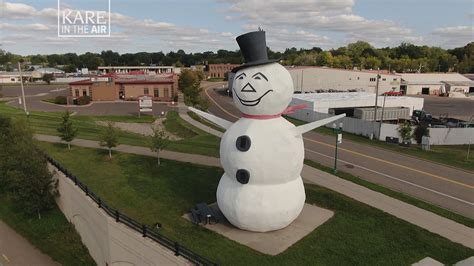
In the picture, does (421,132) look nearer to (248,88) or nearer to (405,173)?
(405,173)

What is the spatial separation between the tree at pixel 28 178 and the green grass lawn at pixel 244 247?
202cm

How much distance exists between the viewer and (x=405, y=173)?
2220cm

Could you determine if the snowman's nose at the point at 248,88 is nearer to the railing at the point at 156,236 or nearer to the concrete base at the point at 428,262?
the railing at the point at 156,236

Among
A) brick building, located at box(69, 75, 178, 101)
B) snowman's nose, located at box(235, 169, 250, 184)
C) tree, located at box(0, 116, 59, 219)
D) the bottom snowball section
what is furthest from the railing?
brick building, located at box(69, 75, 178, 101)

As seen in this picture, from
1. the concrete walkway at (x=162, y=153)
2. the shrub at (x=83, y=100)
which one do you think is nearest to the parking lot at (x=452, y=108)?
the concrete walkway at (x=162, y=153)

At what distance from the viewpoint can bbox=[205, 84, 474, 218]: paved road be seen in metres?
18.4

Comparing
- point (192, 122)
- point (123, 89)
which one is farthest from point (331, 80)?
point (123, 89)

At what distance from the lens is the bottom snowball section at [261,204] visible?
13672 millimetres

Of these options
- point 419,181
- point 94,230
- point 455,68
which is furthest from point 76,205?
point 455,68

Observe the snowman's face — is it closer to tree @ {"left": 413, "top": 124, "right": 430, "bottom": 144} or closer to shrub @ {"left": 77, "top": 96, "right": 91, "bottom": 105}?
tree @ {"left": 413, "top": 124, "right": 430, "bottom": 144}

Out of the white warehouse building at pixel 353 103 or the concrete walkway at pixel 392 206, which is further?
the white warehouse building at pixel 353 103

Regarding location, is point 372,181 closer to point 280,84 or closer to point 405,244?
point 405,244

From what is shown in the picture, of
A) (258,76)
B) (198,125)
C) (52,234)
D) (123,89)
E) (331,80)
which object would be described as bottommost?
(52,234)

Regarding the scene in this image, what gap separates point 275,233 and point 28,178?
50.4 ft
